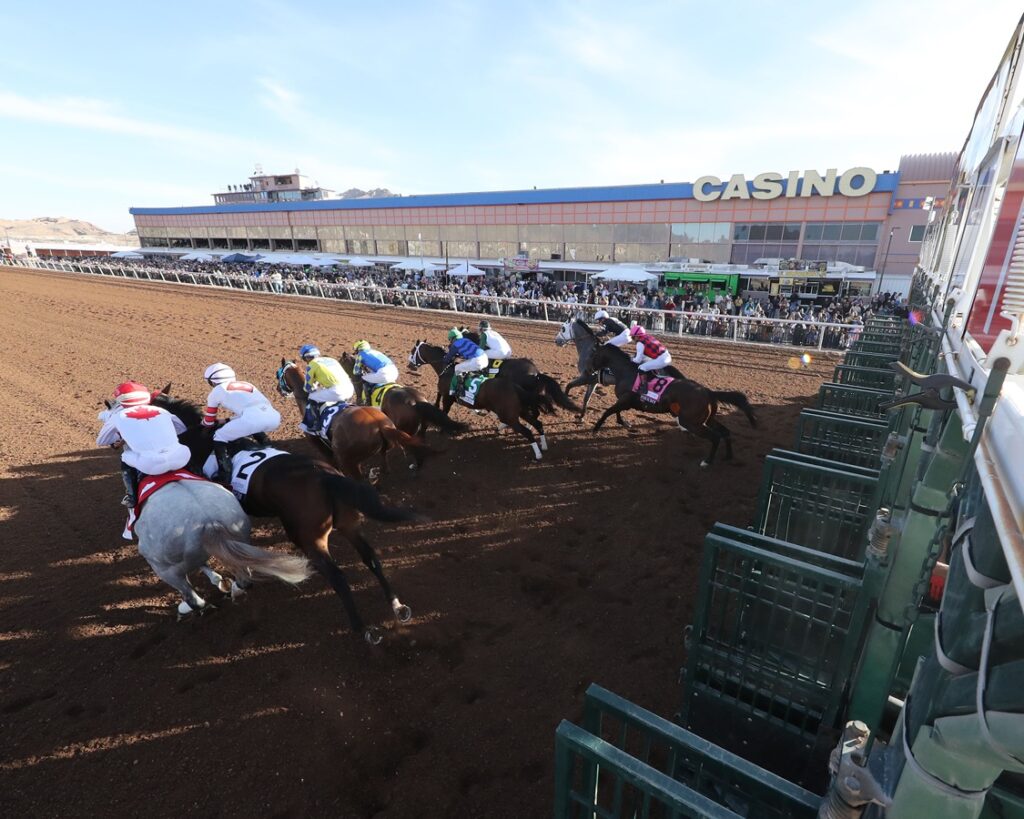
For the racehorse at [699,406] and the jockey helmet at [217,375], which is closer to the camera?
the jockey helmet at [217,375]

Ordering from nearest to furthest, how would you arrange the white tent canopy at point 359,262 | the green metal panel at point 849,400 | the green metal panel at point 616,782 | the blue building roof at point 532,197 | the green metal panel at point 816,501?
A: the green metal panel at point 616,782 → the green metal panel at point 816,501 → the green metal panel at point 849,400 → the blue building roof at point 532,197 → the white tent canopy at point 359,262

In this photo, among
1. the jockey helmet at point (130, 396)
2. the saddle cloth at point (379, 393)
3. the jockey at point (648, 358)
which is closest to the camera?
the jockey helmet at point (130, 396)

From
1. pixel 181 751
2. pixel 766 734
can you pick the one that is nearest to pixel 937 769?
pixel 766 734

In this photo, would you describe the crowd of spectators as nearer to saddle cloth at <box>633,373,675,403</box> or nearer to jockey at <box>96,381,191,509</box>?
saddle cloth at <box>633,373,675,403</box>

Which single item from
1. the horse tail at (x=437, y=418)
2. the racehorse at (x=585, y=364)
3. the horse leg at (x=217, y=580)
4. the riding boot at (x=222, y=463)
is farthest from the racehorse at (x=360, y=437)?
the racehorse at (x=585, y=364)

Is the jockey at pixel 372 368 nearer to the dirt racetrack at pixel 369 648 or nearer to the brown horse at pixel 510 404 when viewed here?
the brown horse at pixel 510 404

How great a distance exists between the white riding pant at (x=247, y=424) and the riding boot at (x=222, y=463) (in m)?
0.09

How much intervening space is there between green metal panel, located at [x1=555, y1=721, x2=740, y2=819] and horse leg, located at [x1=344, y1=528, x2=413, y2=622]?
2232 millimetres

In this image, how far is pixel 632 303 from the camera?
20.0 meters

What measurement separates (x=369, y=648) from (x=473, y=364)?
3.98 metres

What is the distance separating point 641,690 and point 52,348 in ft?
50.3

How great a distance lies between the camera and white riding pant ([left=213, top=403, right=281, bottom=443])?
14.3 ft

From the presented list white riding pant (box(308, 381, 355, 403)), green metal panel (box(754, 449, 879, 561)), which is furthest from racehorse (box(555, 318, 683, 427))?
green metal panel (box(754, 449, 879, 561))

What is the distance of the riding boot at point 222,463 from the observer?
170 inches
